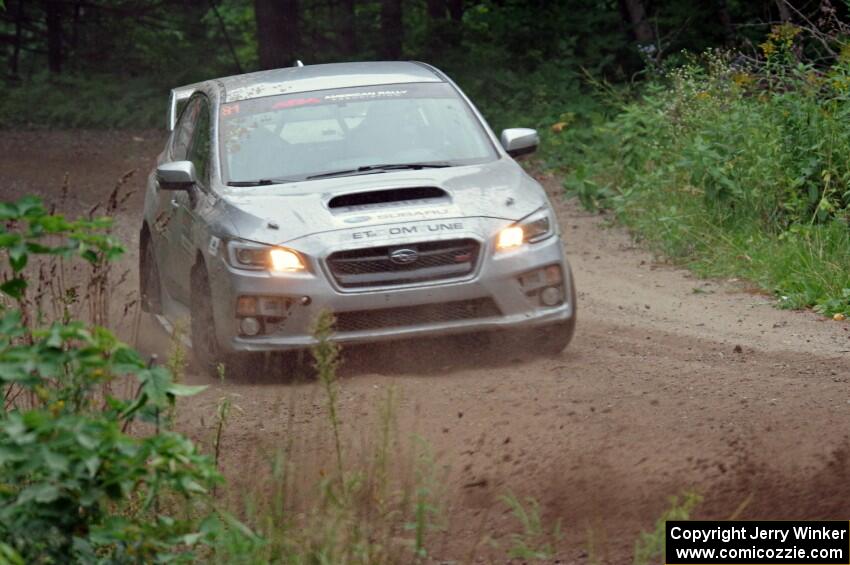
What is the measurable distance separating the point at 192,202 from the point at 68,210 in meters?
9.11

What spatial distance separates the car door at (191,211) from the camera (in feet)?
29.8

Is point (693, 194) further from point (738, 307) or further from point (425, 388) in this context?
point (425, 388)

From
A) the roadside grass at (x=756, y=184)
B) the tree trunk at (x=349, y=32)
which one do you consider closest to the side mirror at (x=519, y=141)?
the roadside grass at (x=756, y=184)

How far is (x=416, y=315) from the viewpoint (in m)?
8.32

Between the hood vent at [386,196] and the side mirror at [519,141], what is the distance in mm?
987

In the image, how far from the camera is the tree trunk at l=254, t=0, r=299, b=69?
961 inches

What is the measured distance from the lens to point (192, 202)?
365 inches

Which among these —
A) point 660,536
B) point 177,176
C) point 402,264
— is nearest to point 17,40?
point 177,176

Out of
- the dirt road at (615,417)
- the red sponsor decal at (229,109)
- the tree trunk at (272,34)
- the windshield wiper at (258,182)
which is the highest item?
the red sponsor decal at (229,109)

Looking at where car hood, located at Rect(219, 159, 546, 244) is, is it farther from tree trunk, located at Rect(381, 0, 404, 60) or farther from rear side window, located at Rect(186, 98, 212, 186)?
tree trunk, located at Rect(381, 0, 404, 60)

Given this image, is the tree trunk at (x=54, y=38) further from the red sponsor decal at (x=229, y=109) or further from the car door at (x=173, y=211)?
the red sponsor decal at (x=229, y=109)

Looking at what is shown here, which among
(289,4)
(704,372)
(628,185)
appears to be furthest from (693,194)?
(289,4)

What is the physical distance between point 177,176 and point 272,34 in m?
15.8

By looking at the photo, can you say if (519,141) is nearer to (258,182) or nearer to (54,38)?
(258,182)
